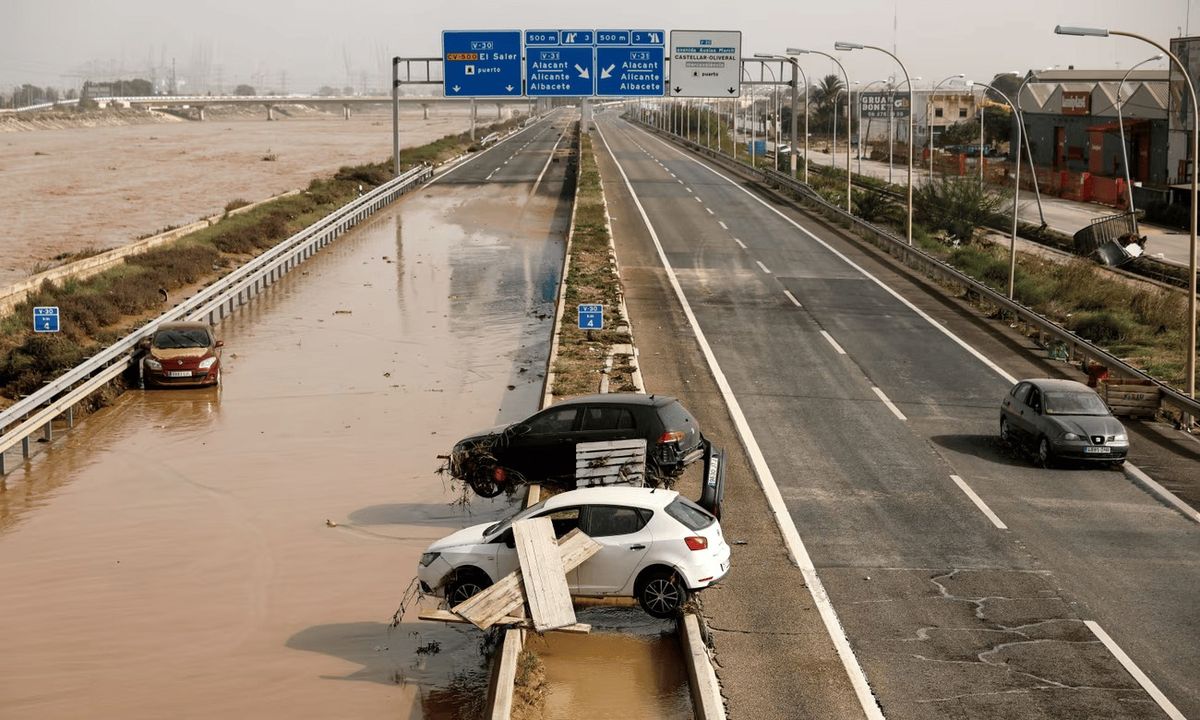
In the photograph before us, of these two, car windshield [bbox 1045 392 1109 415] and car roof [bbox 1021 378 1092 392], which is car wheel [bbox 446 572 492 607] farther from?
car roof [bbox 1021 378 1092 392]

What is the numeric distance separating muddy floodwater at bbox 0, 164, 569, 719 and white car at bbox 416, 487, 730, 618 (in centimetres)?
106

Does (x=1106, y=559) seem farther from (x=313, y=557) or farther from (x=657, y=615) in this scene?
(x=313, y=557)

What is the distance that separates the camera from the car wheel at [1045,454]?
23087 millimetres

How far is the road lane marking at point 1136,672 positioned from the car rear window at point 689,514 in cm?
454

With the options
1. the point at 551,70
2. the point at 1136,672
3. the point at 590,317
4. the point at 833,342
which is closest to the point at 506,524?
the point at 1136,672

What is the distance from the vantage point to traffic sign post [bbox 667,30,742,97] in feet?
227

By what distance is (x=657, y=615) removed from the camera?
15570 millimetres

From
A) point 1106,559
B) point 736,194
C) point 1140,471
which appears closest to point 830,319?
point 1140,471

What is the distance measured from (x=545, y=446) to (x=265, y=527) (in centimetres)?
458

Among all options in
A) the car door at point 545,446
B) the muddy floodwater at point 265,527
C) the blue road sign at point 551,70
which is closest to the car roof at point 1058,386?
the car door at point 545,446

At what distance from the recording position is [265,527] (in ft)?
70.0

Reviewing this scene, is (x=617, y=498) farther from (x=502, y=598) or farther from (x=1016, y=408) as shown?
(x=1016, y=408)

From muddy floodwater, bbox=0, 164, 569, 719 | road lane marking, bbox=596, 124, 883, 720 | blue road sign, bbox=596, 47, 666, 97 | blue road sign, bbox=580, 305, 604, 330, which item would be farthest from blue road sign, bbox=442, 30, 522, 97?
blue road sign, bbox=580, 305, 604, 330

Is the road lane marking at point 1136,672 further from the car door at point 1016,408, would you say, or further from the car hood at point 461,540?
the car door at point 1016,408
